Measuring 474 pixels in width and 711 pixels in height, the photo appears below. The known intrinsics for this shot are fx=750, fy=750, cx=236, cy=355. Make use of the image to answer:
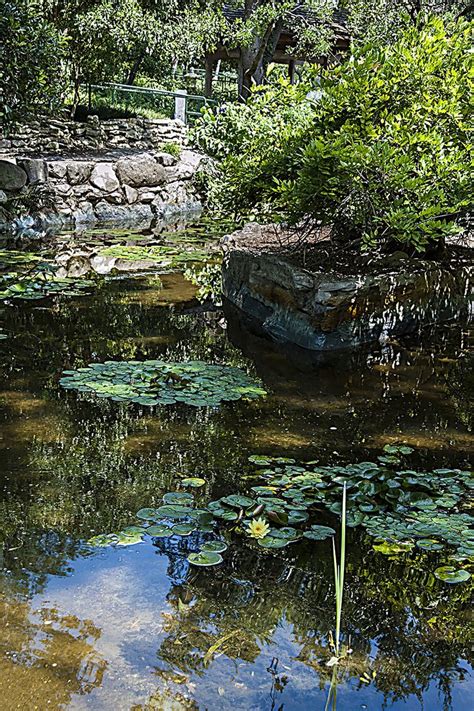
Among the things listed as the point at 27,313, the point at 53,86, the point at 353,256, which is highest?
the point at 53,86

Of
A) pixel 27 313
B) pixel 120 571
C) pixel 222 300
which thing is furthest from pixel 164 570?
pixel 222 300

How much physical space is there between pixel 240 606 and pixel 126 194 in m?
10.8

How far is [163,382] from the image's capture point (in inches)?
190

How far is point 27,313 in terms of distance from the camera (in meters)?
6.49

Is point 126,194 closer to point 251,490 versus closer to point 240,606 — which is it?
point 251,490

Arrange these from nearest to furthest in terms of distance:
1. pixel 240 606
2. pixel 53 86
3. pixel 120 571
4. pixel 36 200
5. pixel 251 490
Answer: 1. pixel 240 606
2. pixel 120 571
3. pixel 251 490
4. pixel 53 86
5. pixel 36 200

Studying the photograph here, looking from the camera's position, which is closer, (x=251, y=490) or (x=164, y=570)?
(x=164, y=570)

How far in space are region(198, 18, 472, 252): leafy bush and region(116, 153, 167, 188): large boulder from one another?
6766 mm

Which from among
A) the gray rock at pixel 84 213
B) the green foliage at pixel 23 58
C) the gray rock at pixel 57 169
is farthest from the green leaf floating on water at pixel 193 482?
the gray rock at pixel 57 169

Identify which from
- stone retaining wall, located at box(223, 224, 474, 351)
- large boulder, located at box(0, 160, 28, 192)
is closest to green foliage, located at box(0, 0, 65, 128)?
large boulder, located at box(0, 160, 28, 192)

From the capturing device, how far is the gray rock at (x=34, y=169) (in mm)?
11117

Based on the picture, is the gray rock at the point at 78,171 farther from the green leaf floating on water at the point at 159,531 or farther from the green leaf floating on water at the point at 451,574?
the green leaf floating on water at the point at 451,574

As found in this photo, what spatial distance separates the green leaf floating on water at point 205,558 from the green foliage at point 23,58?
26.7 feet

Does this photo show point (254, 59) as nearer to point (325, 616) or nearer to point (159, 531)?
point (159, 531)
